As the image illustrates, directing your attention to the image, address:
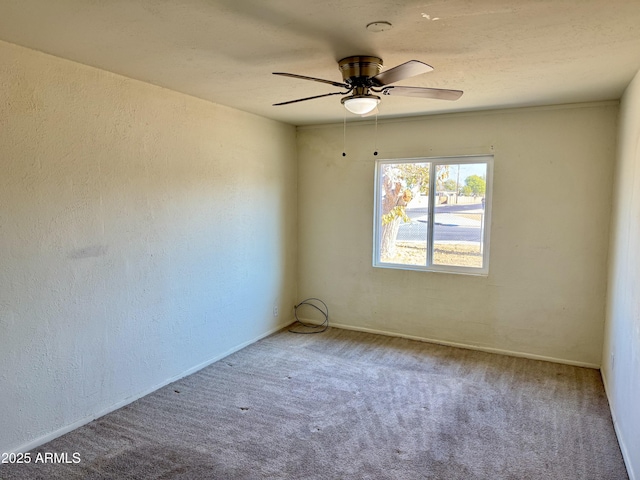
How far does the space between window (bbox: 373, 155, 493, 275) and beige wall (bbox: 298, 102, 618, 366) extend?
0.10 m

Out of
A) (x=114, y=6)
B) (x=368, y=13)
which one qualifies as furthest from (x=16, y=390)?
(x=368, y=13)

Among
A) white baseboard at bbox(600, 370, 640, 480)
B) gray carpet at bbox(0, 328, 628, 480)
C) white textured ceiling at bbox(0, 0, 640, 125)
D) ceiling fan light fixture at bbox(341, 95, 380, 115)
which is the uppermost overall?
white textured ceiling at bbox(0, 0, 640, 125)

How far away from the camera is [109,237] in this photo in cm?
292

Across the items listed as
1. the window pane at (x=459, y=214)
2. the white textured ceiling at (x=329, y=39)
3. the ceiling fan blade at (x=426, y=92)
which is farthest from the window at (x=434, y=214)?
the ceiling fan blade at (x=426, y=92)

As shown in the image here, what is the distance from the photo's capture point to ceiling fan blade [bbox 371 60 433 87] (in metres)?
2.02

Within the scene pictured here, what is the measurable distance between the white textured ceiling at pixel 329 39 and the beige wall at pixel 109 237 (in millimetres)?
286

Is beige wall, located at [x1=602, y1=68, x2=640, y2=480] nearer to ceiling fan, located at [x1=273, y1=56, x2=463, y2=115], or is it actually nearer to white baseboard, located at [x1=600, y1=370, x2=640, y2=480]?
white baseboard, located at [x1=600, y1=370, x2=640, y2=480]

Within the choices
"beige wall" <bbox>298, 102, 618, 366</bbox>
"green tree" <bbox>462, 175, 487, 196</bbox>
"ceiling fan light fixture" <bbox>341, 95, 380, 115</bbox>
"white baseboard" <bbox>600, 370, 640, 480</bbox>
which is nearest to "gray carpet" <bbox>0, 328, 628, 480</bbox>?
"white baseboard" <bbox>600, 370, 640, 480</bbox>

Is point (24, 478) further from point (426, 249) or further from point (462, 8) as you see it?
point (426, 249)

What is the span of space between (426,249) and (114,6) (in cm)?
351

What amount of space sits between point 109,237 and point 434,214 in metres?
3.03

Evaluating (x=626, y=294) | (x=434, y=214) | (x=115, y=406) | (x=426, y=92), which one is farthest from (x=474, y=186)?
(x=115, y=406)

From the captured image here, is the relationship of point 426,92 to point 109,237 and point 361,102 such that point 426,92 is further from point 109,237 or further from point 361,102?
point 109,237

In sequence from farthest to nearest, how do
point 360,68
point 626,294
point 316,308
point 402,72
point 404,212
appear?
point 316,308 → point 404,212 → point 626,294 → point 360,68 → point 402,72
